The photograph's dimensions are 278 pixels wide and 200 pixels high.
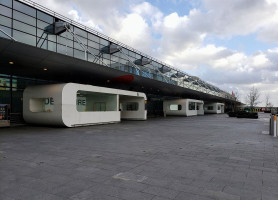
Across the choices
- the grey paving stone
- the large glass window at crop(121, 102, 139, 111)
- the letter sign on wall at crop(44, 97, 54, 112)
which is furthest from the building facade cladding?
the grey paving stone

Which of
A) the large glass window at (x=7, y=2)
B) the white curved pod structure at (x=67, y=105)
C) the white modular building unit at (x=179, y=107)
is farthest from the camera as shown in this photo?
the white modular building unit at (x=179, y=107)

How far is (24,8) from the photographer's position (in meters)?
19.5

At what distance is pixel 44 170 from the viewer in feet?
16.2

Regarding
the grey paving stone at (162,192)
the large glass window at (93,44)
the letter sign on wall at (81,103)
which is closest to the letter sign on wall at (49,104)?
the letter sign on wall at (81,103)

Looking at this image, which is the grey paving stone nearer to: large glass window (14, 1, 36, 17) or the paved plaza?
the paved plaza

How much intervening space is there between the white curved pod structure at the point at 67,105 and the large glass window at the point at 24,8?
7.98 metres

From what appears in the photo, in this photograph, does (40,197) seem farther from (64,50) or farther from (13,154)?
(64,50)

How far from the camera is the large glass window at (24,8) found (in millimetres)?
18922

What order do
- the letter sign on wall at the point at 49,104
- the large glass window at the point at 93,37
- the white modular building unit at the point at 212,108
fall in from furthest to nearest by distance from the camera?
the white modular building unit at the point at 212,108, the large glass window at the point at 93,37, the letter sign on wall at the point at 49,104

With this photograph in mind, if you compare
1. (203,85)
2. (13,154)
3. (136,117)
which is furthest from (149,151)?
(203,85)

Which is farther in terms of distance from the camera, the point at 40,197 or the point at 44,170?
the point at 44,170

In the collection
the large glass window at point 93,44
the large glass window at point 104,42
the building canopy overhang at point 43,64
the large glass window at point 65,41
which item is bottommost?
the building canopy overhang at point 43,64

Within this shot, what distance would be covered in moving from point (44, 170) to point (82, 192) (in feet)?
6.16

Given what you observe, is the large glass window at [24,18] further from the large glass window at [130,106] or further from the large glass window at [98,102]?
the large glass window at [130,106]
